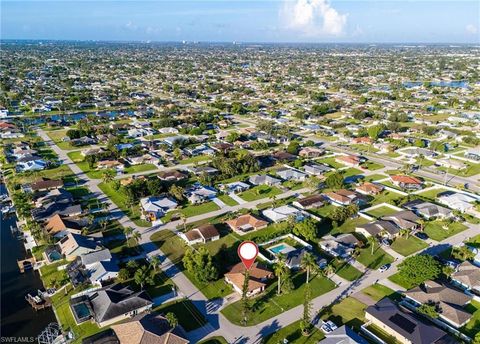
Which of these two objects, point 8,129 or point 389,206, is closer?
point 389,206

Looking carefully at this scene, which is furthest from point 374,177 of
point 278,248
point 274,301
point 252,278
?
point 274,301

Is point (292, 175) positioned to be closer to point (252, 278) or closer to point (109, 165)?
point (252, 278)

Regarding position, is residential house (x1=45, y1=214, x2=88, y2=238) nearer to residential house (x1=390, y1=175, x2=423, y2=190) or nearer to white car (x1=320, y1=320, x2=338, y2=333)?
white car (x1=320, y1=320, x2=338, y2=333)

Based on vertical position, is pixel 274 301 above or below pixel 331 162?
below

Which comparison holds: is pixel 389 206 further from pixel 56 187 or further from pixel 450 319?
pixel 56 187

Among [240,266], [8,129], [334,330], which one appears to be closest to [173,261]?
[240,266]

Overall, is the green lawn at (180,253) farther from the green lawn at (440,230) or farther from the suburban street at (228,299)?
the green lawn at (440,230)

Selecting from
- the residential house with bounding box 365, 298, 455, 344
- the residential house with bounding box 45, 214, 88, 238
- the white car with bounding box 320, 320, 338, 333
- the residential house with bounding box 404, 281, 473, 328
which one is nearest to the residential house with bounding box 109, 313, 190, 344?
the white car with bounding box 320, 320, 338, 333
